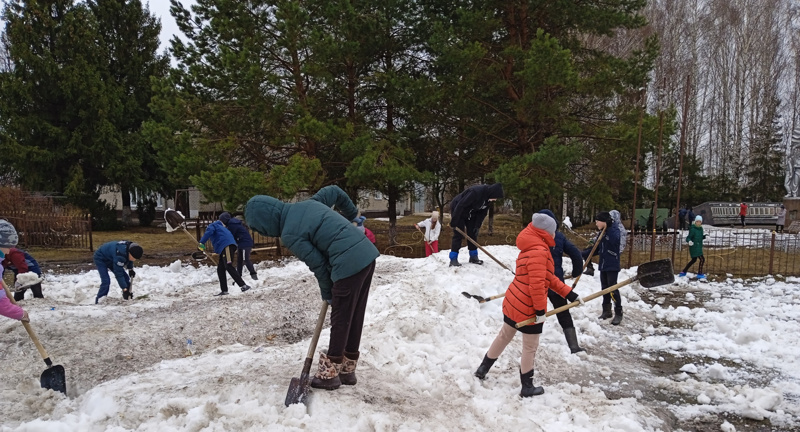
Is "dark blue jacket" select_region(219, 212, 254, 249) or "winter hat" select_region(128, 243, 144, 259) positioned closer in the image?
"winter hat" select_region(128, 243, 144, 259)

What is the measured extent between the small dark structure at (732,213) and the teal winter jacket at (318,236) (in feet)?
78.7

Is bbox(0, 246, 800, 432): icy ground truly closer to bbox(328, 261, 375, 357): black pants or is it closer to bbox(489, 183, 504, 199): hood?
bbox(328, 261, 375, 357): black pants

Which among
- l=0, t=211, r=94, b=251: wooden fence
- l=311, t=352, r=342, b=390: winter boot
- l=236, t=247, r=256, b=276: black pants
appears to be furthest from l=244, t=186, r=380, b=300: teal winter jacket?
l=0, t=211, r=94, b=251: wooden fence

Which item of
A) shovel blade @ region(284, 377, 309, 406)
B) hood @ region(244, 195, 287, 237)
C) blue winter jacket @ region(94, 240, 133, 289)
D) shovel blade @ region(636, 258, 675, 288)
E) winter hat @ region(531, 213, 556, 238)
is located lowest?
shovel blade @ region(284, 377, 309, 406)

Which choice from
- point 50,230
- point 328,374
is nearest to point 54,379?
point 328,374

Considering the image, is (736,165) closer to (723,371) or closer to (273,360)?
(723,371)

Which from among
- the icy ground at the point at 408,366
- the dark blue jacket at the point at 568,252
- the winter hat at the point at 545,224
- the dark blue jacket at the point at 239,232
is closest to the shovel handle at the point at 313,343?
the icy ground at the point at 408,366

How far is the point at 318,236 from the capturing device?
3.72m

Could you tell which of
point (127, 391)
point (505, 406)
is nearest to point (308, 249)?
point (127, 391)

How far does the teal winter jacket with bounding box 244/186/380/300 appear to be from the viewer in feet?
12.1

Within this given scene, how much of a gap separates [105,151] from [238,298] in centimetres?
1831

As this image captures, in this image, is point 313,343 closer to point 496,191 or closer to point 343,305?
point 343,305

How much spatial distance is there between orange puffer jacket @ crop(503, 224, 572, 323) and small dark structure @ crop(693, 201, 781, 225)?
2252cm

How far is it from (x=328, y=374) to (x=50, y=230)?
15.9m
